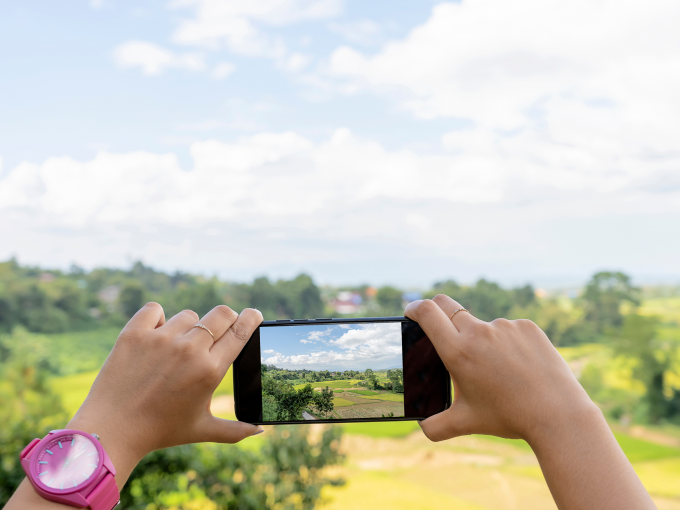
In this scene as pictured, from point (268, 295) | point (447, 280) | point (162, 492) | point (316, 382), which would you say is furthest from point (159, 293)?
point (316, 382)

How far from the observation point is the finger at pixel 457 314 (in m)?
0.71

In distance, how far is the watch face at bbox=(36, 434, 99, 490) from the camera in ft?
1.86

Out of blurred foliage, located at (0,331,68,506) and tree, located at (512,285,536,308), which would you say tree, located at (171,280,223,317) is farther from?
tree, located at (512,285,536,308)

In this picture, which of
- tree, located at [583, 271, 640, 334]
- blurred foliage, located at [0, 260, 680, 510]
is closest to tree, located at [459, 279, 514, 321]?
blurred foliage, located at [0, 260, 680, 510]

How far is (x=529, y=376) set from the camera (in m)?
0.65

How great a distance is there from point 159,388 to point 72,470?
139 millimetres

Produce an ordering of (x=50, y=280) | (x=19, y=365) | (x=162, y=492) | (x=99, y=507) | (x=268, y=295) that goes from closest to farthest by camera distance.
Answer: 1. (x=99, y=507)
2. (x=162, y=492)
3. (x=19, y=365)
4. (x=268, y=295)
5. (x=50, y=280)

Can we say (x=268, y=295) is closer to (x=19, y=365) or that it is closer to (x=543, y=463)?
(x=19, y=365)

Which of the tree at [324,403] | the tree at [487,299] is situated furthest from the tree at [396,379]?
the tree at [487,299]

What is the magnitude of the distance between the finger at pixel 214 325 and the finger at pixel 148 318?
8 cm

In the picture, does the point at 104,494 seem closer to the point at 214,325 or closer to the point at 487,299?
the point at 214,325

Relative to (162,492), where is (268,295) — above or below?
above

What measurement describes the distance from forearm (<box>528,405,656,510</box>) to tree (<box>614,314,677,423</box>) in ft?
16.7

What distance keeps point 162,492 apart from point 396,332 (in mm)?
2305
